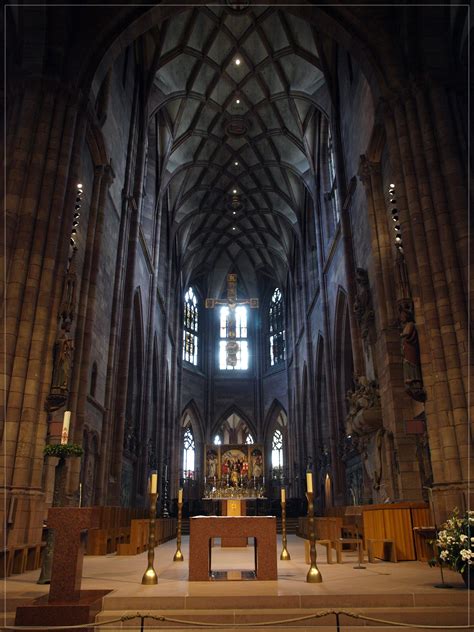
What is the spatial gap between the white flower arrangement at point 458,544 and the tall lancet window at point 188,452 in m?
33.9

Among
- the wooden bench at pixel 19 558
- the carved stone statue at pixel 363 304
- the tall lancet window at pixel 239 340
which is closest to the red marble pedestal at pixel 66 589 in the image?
the wooden bench at pixel 19 558

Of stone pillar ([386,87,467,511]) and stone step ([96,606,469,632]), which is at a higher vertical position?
stone pillar ([386,87,467,511])

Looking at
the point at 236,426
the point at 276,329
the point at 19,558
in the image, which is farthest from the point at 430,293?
the point at 236,426

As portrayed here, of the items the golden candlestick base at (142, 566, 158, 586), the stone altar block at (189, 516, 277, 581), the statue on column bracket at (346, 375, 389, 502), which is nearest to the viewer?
the golden candlestick base at (142, 566, 158, 586)

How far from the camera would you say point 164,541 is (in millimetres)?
19953

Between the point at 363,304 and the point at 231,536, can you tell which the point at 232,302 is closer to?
the point at 363,304

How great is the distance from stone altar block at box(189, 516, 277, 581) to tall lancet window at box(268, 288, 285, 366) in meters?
34.7

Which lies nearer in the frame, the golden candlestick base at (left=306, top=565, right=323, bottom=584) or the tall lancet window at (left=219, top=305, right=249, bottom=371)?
the golden candlestick base at (left=306, top=565, right=323, bottom=584)

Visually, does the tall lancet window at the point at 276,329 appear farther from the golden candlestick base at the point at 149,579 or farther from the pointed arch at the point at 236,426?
the golden candlestick base at the point at 149,579

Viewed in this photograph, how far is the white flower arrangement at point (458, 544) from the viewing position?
6.77m

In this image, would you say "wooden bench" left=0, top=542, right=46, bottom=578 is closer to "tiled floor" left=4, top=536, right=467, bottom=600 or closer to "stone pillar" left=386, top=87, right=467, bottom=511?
"tiled floor" left=4, top=536, right=467, bottom=600

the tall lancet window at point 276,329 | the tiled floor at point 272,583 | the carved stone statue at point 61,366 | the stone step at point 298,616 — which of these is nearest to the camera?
the stone step at point 298,616

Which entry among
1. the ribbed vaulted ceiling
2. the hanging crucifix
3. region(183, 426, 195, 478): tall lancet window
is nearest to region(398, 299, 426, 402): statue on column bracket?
the ribbed vaulted ceiling

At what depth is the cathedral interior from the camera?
11398 millimetres
